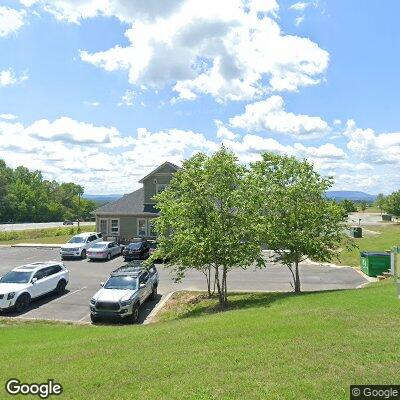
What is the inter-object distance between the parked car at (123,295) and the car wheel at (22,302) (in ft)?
12.5

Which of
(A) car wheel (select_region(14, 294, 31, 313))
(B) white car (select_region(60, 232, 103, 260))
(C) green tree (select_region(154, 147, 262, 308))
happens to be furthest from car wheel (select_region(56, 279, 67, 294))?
(B) white car (select_region(60, 232, 103, 260))

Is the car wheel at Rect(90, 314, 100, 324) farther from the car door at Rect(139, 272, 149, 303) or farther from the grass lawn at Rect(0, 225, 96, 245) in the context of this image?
the grass lawn at Rect(0, 225, 96, 245)

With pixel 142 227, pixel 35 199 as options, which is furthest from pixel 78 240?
pixel 35 199

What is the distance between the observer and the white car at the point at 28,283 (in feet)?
58.4

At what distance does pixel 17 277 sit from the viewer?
63.2ft

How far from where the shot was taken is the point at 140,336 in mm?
11727

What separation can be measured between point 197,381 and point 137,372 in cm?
149

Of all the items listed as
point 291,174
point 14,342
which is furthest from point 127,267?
point 291,174

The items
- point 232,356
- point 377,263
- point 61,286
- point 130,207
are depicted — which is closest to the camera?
point 232,356

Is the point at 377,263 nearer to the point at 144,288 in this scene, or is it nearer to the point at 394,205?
the point at 144,288

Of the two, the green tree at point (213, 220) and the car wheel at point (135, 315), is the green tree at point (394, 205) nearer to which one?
the green tree at point (213, 220)

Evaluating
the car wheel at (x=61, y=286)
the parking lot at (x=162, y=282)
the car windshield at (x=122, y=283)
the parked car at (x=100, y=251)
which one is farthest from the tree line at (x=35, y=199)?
the car windshield at (x=122, y=283)

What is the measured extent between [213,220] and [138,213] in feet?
79.6

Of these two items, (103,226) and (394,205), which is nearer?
(103,226)
